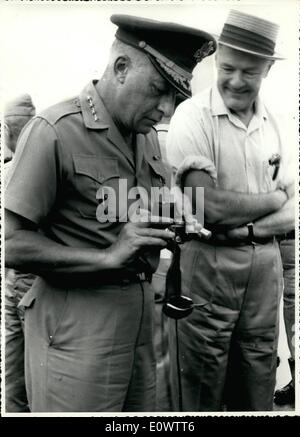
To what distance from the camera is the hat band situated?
2.61 metres

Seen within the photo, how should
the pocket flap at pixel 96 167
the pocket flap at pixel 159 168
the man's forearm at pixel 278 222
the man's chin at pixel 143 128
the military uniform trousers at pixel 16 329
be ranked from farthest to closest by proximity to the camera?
the military uniform trousers at pixel 16 329, the man's forearm at pixel 278 222, the pocket flap at pixel 159 168, the man's chin at pixel 143 128, the pocket flap at pixel 96 167

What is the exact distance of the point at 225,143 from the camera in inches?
105

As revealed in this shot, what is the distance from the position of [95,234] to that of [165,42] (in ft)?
2.39

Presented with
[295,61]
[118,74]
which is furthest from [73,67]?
[295,61]

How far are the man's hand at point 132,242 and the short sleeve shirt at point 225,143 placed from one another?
72cm

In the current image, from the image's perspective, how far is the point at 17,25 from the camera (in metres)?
2.42

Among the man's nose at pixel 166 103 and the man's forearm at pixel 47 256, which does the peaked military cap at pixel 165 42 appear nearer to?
the man's nose at pixel 166 103

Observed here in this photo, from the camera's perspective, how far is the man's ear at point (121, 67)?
6.69 feet

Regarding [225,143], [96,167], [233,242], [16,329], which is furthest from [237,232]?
[16,329]

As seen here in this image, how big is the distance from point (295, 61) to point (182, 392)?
5.34 feet

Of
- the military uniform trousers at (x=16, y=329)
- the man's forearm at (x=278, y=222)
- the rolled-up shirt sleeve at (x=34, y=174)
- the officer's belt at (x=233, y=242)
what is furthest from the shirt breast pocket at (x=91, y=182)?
the military uniform trousers at (x=16, y=329)

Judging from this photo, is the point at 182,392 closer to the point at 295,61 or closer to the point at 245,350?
the point at 245,350

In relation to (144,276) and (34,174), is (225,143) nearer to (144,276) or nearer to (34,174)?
(144,276)

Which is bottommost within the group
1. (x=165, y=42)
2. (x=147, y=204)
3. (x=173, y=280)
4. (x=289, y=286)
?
(x=289, y=286)
